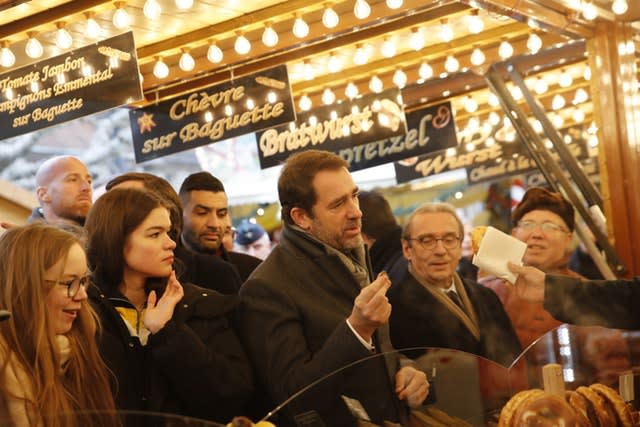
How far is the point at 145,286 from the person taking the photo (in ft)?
11.5

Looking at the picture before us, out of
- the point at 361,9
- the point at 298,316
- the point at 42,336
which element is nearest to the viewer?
the point at 42,336

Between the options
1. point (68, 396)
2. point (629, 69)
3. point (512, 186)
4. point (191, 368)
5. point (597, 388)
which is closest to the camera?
point (597, 388)

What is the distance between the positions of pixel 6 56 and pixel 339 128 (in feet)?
9.67

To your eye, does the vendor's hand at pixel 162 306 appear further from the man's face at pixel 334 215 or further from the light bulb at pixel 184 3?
the light bulb at pixel 184 3

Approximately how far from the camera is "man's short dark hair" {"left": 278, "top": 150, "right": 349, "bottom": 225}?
3.59m

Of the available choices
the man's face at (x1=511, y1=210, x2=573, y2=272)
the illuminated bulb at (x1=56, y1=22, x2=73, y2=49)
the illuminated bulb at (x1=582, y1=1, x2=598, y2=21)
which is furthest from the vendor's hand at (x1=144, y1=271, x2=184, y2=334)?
the illuminated bulb at (x1=582, y1=1, x2=598, y2=21)

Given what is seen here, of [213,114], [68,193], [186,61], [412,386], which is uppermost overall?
[186,61]

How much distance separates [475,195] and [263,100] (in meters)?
4.28

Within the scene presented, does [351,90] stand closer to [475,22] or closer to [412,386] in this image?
[475,22]

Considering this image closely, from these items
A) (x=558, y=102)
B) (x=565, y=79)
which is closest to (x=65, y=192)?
(x=565, y=79)

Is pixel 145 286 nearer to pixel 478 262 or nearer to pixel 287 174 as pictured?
pixel 287 174

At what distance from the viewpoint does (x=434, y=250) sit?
4.36 m

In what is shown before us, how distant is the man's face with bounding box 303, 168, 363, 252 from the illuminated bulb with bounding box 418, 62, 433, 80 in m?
4.94

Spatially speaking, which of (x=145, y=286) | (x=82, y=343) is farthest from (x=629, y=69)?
(x=82, y=343)
